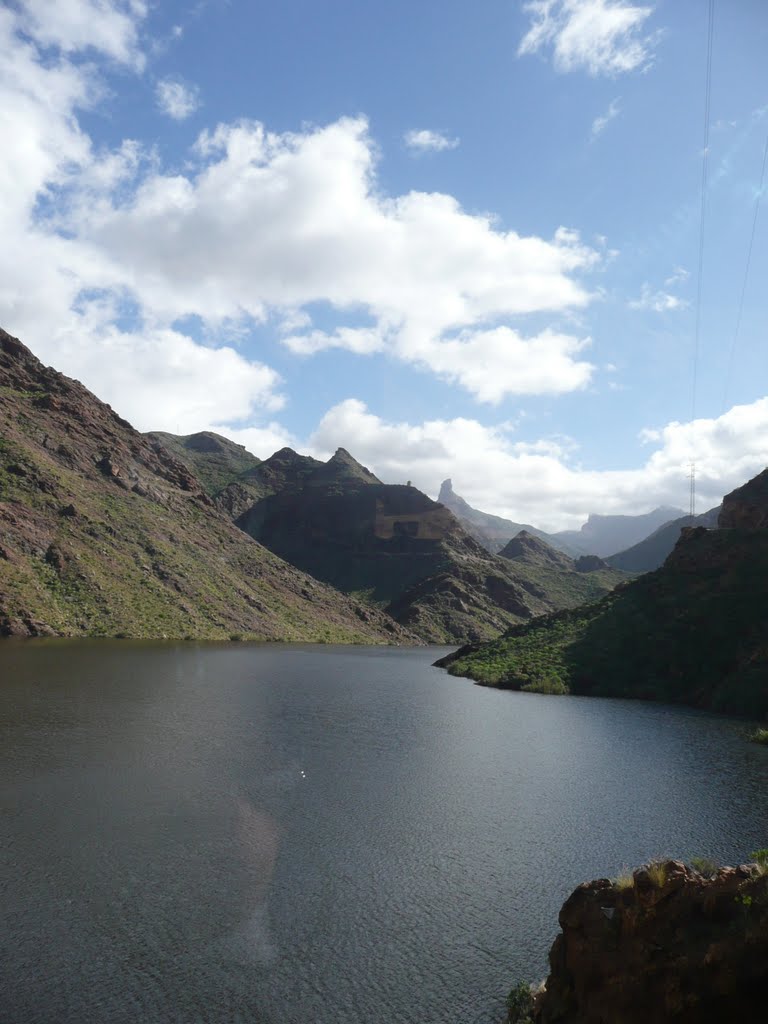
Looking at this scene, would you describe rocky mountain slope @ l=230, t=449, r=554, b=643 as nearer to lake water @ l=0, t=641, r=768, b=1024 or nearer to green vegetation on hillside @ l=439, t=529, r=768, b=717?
green vegetation on hillside @ l=439, t=529, r=768, b=717

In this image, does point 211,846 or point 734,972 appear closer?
point 734,972

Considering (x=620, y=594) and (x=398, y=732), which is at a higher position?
(x=620, y=594)

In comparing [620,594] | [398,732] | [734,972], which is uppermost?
[620,594]

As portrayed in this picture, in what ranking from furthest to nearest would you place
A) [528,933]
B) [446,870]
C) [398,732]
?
1. [398,732]
2. [446,870]
3. [528,933]

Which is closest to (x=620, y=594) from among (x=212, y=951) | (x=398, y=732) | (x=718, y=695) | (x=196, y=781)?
(x=718, y=695)

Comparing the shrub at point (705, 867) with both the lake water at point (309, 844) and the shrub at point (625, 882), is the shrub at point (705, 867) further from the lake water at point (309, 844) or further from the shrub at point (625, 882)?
the lake water at point (309, 844)

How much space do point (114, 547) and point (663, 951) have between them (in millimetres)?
91568

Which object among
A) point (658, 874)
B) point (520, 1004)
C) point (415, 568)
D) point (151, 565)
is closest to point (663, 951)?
point (658, 874)

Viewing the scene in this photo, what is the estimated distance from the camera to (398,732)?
35.2 metres

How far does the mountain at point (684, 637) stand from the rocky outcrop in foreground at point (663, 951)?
41.8 meters

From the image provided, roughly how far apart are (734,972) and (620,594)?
69.5m

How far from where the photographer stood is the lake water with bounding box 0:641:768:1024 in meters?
11.6

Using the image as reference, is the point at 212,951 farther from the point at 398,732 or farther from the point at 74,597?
the point at 74,597

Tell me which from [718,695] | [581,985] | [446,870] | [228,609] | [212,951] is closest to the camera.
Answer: [581,985]
